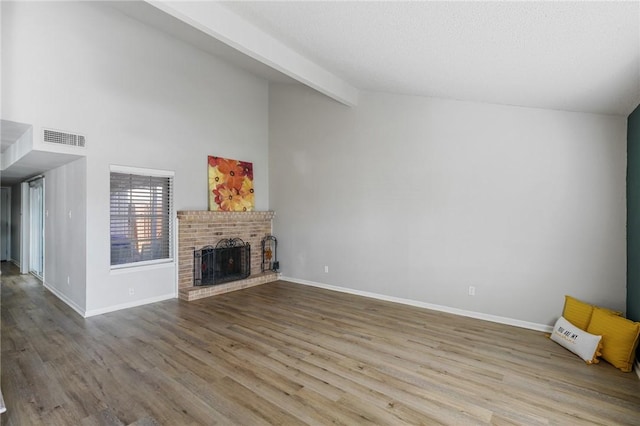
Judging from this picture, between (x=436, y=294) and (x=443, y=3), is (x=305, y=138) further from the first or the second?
(x=443, y=3)

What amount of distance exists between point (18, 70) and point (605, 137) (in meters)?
6.65

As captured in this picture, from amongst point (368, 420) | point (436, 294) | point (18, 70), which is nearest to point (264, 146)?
point (18, 70)

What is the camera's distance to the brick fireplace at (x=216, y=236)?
5223mm

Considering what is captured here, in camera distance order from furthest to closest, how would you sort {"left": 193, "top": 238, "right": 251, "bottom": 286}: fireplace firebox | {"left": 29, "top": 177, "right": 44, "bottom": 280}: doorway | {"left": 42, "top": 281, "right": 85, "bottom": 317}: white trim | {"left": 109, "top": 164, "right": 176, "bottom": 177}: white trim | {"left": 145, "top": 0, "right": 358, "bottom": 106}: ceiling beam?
{"left": 29, "top": 177, "right": 44, "bottom": 280}: doorway → {"left": 193, "top": 238, "right": 251, "bottom": 286}: fireplace firebox → {"left": 109, "top": 164, "right": 176, "bottom": 177}: white trim → {"left": 42, "top": 281, "right": 85, "bottom": 317}: white trim → {"left": 145, "top": 0, "right": 358, "bottom": 106}: ceiling beam

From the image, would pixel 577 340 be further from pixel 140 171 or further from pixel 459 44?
pixel 140 171

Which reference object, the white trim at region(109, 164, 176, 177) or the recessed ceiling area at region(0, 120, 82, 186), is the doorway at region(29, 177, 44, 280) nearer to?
the recessed ceiling area at region(0, 120, 82, 186)

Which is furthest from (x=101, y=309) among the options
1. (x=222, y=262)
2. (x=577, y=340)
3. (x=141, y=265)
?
(x=577, y=340)

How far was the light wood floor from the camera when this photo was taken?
223 centimetres

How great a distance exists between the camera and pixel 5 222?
360 inches

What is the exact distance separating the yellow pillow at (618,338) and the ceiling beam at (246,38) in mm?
4137

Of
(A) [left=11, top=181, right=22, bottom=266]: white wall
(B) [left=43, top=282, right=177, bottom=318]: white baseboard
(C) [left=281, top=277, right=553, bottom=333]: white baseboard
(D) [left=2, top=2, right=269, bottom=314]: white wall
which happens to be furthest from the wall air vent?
(A) [left=11, top=181, right=22, bottom=266]: white wall

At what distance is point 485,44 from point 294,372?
311 cm

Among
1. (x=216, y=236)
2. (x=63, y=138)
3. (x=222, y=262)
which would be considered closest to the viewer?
A: (x=63, y=138)

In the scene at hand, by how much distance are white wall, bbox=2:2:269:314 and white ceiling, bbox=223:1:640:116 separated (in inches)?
101
